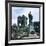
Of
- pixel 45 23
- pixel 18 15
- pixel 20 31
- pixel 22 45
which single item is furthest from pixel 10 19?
pixel 45 23

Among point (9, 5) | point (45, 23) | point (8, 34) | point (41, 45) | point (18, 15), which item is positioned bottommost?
point (41, 45)

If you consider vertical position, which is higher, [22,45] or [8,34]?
[8,34]

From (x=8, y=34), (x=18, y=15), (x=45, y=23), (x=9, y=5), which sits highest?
(x=9, y=5)

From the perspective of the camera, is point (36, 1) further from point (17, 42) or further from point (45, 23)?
point (17, 42)
